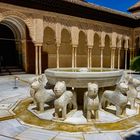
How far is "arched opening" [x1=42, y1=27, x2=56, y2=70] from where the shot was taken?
56.7ft

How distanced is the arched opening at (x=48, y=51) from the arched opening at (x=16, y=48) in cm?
162

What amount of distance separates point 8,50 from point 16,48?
65 centimetres

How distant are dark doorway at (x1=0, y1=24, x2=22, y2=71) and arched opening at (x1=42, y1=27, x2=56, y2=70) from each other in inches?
92.7

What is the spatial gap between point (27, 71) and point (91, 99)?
476 inches

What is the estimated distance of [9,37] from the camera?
15492mm

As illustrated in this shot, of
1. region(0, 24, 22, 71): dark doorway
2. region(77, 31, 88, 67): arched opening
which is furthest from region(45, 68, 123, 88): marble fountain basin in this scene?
region(77, 31, 88, 67): arched opening

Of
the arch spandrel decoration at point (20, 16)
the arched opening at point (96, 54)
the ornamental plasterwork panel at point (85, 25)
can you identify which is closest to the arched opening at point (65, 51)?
the ornamental plasterwork panel at point (85, 25)

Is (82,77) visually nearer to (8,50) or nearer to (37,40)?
(37,40)

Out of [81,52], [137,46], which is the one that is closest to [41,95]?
[81,52]

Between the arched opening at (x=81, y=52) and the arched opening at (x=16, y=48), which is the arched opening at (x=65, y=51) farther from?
the arched opening at (x=16, y=48)

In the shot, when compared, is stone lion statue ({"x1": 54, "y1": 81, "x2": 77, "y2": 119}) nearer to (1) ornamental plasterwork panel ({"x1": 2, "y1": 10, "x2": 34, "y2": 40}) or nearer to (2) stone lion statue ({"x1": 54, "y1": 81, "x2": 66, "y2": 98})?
(2) stone lion statue ({"x1": 54, "y1": 81, "x2": 66, "y2": 98})

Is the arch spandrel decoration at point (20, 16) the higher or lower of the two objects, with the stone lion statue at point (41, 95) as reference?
higher

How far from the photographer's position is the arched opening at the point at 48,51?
17.3 metres

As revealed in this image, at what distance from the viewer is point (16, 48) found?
1591cm
